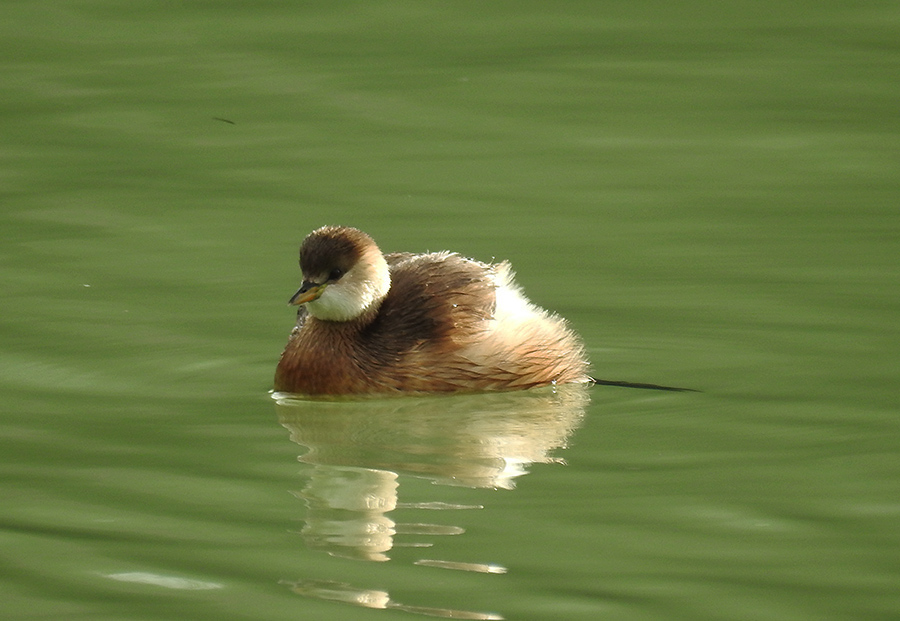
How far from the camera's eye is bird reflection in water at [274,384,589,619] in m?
4.88

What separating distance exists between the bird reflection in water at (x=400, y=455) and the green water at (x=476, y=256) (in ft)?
0.07

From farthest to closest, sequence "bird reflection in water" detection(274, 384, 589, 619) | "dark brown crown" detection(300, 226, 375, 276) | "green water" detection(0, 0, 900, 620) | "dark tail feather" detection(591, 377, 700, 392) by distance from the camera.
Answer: "dark brown crown" detection(300, 226, 375, 276) → "dark tail feather" detection(591, 377, 700, 392) → "bird reflection in water" detection(274, 384, 589, 619) → "green water" detection(0, 0, 900, 620)

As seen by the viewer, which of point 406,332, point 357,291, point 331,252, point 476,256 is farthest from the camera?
point 476,256

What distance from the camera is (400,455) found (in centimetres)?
594

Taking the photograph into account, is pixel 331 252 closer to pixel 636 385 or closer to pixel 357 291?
pixel 357 291

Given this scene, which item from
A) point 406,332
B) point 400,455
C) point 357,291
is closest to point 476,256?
point 406,332

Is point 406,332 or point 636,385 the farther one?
point 406,332

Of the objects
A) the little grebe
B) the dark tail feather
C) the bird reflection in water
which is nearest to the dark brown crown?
the little grebe

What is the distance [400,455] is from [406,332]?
1.24 m

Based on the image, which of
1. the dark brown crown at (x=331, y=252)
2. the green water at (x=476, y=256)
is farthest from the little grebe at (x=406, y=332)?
the green water at (x=476, y=256)

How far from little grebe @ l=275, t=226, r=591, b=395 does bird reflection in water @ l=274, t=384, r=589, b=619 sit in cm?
8

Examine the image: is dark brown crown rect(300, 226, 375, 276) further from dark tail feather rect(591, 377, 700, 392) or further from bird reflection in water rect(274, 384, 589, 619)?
dark tail feather rect(591, 377, 700, 392)

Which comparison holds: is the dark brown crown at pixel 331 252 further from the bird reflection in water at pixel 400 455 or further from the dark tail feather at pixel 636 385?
the dark tail feather at pixel 636 385

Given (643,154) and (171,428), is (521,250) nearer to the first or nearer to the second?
(643,154)
